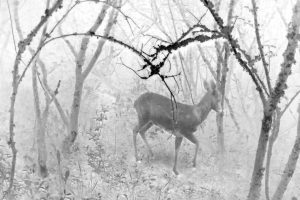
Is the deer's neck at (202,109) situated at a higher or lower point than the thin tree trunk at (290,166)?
higher

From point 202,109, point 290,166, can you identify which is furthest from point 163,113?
point 290,166

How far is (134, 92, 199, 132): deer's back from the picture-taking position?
28.7ft

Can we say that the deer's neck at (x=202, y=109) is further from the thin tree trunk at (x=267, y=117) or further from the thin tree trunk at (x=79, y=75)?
the thin tree trunk at (x=267, y=117)

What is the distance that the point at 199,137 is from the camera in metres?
10.3

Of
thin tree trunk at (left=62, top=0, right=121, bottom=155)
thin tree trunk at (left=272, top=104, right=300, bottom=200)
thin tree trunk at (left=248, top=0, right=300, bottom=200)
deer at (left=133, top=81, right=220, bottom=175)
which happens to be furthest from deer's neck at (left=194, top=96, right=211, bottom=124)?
thin tree trunk at (left=248, top=0, right=300, bottom=200)

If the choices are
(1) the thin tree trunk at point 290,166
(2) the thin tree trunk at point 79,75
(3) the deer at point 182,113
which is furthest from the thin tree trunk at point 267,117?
(3) the deer at point 182,113

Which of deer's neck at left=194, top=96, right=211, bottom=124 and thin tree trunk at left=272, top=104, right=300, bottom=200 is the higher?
deer's neck at left=194, top=96, right=211, bottom=124

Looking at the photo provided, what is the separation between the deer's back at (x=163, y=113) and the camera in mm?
8734

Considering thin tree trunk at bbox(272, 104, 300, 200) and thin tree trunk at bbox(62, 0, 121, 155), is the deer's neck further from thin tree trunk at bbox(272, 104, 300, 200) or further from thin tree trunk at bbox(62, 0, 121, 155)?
thin tree trunk at bbox(272, 104, 300, 200)

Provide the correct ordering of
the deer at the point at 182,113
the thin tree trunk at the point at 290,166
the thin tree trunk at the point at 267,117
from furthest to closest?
the deer at the point at 182,113
the thin tree trunk at the point at 290,166
the thin tree trunk at the point at 267,117

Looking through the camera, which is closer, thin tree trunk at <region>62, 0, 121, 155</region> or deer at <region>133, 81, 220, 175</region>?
thin tree trunk at <region>62, 0, 121, 155</region>

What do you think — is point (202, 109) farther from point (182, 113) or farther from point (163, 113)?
point (163, 113)

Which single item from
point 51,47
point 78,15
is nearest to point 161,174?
point 51,47

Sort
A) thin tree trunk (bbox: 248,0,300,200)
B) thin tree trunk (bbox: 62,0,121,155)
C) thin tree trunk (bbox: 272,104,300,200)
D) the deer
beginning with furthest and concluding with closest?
the deer → thin tree trunk (bbox: 62,0,121,155) → thin tree trunk (bbox: 272,104,300,200) → thin tree trunk (bbox: 248,0,300,200)
